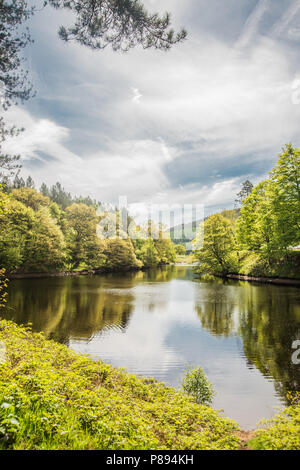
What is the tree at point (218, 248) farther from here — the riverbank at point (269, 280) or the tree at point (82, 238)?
the tree at point (82, 238)

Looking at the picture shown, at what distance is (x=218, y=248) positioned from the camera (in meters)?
46.9

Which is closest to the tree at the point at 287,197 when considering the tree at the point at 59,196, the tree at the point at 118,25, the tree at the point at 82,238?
the tree at the point at 118,25

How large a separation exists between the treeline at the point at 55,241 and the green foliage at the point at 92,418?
92.9 feet

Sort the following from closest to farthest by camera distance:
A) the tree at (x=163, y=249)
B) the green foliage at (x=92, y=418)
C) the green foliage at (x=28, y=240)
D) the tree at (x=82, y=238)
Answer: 1. the green foliage at (x=92, y=418)
2. the green foliage at (x=28, y=240)
3. the tree at (x=82, y=238)
4. the tree at (x=163, y=249)

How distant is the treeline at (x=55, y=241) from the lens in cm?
3961

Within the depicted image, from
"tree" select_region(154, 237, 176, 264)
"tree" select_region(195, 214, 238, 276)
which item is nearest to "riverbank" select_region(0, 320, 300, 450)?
"tree" select_region(195, 214, 238, 276)

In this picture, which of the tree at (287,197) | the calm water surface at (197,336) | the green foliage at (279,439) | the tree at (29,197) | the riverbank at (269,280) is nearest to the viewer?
the green foliage at (279,439)

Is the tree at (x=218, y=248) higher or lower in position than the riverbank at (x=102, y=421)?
higher

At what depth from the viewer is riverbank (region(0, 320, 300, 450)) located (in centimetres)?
377

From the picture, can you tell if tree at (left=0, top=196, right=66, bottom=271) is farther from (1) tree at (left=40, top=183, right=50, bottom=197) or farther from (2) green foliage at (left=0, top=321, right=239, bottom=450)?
(1) tree at (left=40, top=183, right=50, bottom=197)

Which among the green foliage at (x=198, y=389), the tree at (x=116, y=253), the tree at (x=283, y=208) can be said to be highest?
the tree at (x=283, y=208)

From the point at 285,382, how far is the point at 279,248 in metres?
27.5

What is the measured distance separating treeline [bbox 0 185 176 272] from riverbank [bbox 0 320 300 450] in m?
28.4

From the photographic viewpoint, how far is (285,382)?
831 centimetres
